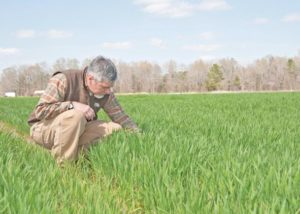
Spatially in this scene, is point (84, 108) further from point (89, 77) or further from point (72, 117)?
point (89, 77)

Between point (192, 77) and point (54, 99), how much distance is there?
284ft

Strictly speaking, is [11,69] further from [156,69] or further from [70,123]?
[70,123]

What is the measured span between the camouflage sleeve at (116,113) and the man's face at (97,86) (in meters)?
0.46

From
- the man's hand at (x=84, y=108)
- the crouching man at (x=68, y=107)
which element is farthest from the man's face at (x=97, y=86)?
the man's hand at (x=84, y=108)

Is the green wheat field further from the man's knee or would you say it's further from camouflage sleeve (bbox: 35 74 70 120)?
camouflage sleeve (bbox: 35 74 70 120)

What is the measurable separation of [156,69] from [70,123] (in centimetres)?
9426

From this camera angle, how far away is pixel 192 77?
90062mm

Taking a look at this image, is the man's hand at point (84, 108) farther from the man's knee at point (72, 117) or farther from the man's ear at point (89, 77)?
the man's ear at point (89, 77)

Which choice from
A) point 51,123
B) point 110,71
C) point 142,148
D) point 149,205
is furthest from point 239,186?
point 51,123

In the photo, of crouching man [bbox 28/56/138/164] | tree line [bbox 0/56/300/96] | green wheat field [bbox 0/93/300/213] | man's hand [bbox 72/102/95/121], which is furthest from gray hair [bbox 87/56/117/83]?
tree line [bbox 0/56/300/96]

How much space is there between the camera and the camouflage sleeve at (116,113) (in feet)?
15.3

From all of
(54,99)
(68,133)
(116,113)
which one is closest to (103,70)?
(54,99)

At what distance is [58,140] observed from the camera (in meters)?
4.28

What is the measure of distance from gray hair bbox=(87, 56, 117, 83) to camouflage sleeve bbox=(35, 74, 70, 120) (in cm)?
47
